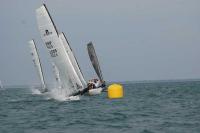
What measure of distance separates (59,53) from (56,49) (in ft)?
1.49

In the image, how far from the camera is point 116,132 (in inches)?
863

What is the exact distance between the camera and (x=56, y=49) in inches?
1687

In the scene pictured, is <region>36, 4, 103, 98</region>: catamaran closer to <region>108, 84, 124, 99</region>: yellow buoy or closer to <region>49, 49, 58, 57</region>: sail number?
<region>49, 49, 58, 57</region>: sail number

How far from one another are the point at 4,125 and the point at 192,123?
9.47 meters

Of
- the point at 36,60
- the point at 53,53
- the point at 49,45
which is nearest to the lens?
the point at 49,45

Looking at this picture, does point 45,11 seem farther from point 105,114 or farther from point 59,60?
point 105,114

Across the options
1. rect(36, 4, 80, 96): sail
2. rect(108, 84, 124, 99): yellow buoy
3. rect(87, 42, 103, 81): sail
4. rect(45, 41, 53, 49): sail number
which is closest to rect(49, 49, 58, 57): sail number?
rect(36, 4, 80, 96): sail

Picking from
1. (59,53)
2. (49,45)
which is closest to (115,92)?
(59,53)

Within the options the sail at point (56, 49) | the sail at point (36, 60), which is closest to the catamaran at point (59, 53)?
the sail at point (56, 49)

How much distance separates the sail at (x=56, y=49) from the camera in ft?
137

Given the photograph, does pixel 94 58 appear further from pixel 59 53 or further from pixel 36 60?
pixel 59 53

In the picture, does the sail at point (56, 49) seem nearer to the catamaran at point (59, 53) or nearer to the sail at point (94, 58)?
the catamaran at point (59, 53)

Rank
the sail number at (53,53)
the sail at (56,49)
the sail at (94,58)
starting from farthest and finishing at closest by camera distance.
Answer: the sail at (94,58) < the sail number at (53,53) < the sail at (56,49)

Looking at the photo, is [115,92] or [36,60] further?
[36,60]
